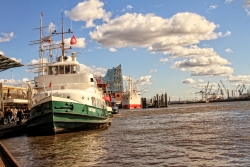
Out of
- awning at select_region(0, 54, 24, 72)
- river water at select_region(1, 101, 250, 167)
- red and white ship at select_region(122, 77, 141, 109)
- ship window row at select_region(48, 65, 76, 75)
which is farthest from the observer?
red and white ship at select_region(122, 77, 141, 109)

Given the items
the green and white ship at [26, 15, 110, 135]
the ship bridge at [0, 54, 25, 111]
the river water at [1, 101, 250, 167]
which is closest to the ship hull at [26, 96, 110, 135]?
the green and white ship at [26, 15, 110, 135]

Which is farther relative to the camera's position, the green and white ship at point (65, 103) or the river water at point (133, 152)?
the green and white ship at point (65, 103)

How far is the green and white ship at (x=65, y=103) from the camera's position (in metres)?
22.5

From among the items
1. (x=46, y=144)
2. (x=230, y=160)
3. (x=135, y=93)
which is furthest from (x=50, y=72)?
(x=135, y=93)

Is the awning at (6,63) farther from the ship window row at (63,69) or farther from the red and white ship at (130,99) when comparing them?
the red and white ship at (130,99)

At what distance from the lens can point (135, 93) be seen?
5851 inches

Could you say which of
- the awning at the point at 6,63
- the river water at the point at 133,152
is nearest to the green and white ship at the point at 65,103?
the river water at the point at 133,152

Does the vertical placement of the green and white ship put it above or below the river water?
above

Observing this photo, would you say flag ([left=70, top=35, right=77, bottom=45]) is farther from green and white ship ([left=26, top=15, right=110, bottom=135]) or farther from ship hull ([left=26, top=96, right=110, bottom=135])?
ship hull ([left=26, top=96, right=110, bottom=135])

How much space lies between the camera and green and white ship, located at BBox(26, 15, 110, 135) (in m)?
22.5

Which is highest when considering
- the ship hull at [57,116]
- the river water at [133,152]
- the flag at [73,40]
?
the flag at [73,40]

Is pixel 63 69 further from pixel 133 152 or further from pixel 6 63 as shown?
pixel 133 152

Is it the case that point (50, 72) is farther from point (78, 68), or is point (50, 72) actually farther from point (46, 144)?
point (46, 144)

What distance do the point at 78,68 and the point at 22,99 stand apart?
1122 inches
